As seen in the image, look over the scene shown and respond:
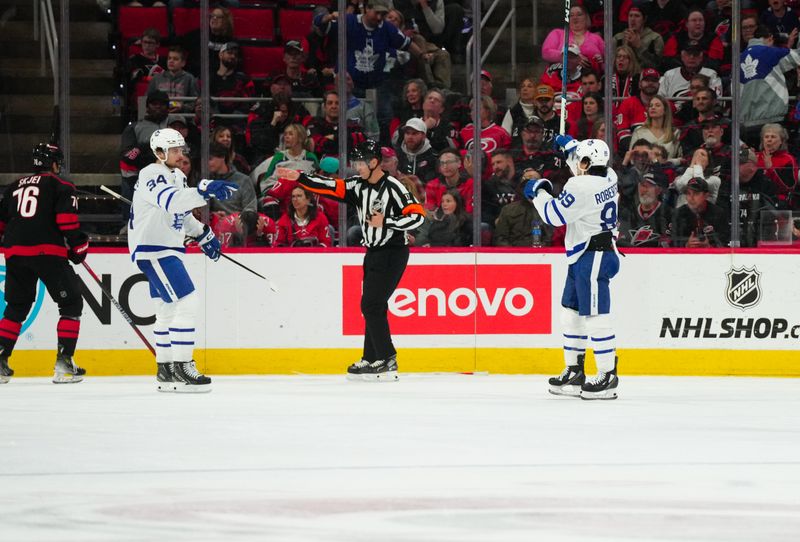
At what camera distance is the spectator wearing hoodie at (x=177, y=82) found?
928cm

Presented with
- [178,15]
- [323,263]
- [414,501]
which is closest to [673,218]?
[323,263]

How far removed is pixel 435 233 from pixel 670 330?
1.74 m

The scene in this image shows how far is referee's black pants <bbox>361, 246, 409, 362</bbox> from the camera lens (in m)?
8.50

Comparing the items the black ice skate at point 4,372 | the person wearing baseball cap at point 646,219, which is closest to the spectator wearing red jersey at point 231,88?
the black ice skate at point 4,372

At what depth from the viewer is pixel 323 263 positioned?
9.13m

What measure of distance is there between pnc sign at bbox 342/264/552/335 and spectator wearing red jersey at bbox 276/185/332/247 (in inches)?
16.3

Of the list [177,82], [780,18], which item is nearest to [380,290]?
[177,82]

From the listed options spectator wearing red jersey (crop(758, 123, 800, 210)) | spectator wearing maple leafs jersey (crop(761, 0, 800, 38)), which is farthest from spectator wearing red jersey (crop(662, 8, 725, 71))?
spectator wearing red jersey (crop(758, 123, 800, 210))

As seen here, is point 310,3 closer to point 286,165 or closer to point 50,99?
point 286,165

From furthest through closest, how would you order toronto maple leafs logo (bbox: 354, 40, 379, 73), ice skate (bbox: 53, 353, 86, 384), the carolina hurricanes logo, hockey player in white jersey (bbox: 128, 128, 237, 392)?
1. toronto maple leafs logo (bbox: 354, 40, 379, 73)
2. the carolina hurricanes logo
3. ice skate (bbox: 53, 353, 86, 384)
4. hockey player in white jersey (bbox: 128, 128, 237, 392)

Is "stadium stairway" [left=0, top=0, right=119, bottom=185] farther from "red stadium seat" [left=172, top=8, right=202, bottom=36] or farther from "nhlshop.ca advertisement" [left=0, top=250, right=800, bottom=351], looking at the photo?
"nhlshop.ca advertisement" [left=0, top=250, right=800, bottom=351]

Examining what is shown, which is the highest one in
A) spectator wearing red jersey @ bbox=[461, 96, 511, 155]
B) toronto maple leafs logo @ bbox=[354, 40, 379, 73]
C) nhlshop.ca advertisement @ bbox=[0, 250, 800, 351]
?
toronto maple leafs logo @ bbox=[354, 40, 379, 73]

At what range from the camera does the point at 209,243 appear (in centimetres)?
806

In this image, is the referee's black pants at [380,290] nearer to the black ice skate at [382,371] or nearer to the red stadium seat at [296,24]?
the black ice skate at [382,371]
